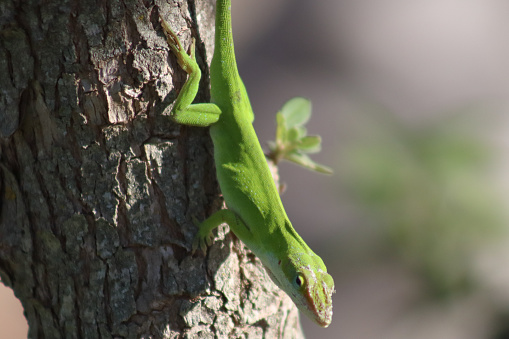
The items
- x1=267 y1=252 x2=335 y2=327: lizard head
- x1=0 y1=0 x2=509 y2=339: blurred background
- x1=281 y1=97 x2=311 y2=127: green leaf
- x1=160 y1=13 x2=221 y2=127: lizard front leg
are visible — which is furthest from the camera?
x1=0 y1=0 x2=509 y2=339: blurred background

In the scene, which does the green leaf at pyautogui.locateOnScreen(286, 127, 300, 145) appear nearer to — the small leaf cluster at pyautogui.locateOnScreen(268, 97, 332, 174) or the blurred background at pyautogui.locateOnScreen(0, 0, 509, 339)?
the small leaf cluster at pyautogui.locateOnScreen(268, 97, 332, 174)

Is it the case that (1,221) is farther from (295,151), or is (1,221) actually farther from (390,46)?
(390,46)

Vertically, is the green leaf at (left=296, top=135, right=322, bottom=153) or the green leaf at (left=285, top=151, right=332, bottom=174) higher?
the green leaf at (left=296, top=135, right=322, bottom=153)

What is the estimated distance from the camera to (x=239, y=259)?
2.19 metres

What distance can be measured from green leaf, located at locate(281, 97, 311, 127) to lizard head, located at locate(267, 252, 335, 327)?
0.82 meters

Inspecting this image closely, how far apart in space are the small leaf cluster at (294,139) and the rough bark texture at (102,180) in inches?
25.7

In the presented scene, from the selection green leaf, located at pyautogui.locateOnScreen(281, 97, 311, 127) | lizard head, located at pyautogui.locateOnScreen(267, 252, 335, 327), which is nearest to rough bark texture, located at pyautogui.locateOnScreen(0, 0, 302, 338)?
lizard head, located at pyautogui.locateOnScreen(267, 252, 335, 327)

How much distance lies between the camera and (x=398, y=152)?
18.1 feet

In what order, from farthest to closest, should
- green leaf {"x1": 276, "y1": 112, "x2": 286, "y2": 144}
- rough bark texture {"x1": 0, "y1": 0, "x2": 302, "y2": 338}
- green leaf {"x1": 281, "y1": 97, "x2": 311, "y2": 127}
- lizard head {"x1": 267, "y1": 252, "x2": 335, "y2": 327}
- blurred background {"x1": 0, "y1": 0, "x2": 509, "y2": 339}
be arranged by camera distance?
blurred background {"x1": 0, "y1": 0, "x2": 509, "y2": 339}, green leaf {"x1": 281, "y1": 97, "x2": 311, "y2": 127}, green leaf {"x1": 276, "y1": 112, "x2": 286, "y2": 144}, lizard head {"x1": 267, "y1": 252, "x2": 335, "y2": 327}, rough bark texture {"x1": 0, "y1": 0, "x2": 302, "y2": 338}

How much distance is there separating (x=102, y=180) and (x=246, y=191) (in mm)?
671

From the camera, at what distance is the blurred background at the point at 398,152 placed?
5035 mm

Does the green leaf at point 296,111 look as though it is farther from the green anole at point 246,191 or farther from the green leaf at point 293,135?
the green anole at point 246,191

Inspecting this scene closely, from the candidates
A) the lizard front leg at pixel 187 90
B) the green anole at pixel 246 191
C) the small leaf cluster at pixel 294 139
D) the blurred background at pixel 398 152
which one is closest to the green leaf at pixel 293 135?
the small leaf cluster at pixel 294 139

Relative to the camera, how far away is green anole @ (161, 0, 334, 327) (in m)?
2.05
